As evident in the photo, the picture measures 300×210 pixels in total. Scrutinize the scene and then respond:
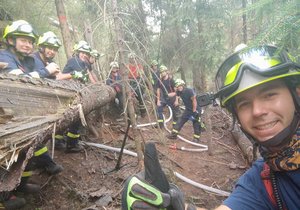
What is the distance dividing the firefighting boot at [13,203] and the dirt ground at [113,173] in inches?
9.1

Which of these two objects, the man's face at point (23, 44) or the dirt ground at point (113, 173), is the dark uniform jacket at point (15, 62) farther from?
the dirt ground at point (113, 173)

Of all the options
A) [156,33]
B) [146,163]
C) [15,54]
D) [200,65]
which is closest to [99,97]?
[15,54]

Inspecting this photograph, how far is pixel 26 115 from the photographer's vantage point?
12.0 feet

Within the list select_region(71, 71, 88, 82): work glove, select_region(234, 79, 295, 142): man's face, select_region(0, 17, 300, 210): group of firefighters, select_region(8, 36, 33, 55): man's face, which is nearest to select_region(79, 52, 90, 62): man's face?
select_region(71, 71, 88, 82): work glove

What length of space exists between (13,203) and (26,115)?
48.1 inches

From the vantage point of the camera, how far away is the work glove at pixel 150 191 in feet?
5.80

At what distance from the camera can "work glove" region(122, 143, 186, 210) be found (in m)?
1.77

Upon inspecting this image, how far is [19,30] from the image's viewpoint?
456cm

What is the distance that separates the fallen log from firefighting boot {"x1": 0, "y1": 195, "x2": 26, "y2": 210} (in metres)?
0.94

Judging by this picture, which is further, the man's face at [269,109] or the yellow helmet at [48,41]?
the yellow helmet at [48,41]

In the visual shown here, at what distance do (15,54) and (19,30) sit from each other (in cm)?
42

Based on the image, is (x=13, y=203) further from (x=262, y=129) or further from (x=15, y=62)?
(x=262, y=129)

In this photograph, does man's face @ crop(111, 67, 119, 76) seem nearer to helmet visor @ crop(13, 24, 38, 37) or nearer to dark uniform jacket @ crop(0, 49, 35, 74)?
dark uniform jacket @ crop(0, 49, 35, 74)

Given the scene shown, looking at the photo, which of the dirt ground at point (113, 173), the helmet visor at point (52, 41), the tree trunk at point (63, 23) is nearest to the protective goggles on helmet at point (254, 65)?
the dirt ground at point (113, 173)
